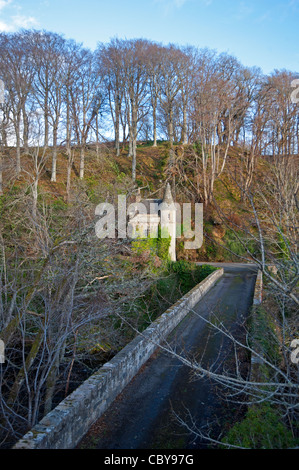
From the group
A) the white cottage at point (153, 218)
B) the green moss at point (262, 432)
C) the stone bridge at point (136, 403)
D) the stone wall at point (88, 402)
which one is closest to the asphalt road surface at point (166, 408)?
the stone bridge at point (136, 403)

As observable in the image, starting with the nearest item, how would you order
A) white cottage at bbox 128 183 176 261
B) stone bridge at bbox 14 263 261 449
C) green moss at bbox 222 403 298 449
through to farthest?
green moss at bbox 222 403 298 449 → stone bridge at bbox 14 263 261 449 → white cottage at bbox 128 183 176 261

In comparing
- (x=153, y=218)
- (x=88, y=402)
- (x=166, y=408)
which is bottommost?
(x=166, y=408)

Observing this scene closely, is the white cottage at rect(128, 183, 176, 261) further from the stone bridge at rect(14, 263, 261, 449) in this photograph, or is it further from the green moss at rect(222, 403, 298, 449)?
the green moss at rect(222, 403, 298, 449)

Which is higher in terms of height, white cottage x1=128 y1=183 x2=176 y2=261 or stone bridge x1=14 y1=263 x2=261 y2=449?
white cottage x1=128 y1=183 x2=176 y2=261

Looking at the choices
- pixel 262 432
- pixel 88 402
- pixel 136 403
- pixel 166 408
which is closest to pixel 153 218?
pixel 136 403

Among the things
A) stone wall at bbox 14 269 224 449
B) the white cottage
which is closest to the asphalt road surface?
stone wall at bbox 14 269 224 449

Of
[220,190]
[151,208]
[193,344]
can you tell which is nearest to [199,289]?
[193,344]

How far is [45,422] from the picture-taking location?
5453mm

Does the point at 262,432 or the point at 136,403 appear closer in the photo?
the point at 262,432

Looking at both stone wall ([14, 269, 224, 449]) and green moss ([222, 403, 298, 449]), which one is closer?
green moss ([222, 403, 298, 449])

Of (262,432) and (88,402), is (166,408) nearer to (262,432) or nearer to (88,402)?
(88,402)

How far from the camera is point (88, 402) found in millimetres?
6484

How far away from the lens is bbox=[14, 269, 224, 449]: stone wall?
5.26m
